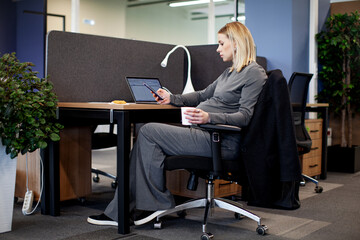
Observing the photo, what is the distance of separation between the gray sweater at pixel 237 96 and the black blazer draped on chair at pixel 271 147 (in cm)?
6

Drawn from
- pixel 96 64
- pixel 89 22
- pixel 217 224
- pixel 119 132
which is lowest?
pixel 217 224

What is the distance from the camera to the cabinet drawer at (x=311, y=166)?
140 inches

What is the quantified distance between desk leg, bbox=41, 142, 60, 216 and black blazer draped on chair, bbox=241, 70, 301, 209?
3.42 feet

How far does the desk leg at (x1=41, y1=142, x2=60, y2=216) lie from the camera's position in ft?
7.86

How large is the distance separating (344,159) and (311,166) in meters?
0.65

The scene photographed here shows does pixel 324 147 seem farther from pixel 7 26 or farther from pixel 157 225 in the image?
pixel 7 26

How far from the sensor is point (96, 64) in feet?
8.68

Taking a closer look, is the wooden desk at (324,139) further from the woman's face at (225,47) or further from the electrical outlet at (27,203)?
the electrical outlet at (27,203)

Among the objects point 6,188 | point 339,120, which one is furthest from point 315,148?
point 6,188

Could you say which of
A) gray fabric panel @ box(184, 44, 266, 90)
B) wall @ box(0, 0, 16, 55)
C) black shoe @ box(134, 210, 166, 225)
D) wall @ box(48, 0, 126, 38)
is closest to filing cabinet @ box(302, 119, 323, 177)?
gray fabric panel @ box(184, 44, 266, 90)

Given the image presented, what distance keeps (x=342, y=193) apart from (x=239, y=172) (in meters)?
1.46

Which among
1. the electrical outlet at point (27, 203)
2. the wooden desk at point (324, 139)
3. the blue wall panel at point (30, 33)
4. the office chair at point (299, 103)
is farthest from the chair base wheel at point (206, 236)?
the blue wall panel at point (30, 33)

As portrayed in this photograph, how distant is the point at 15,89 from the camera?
1.98 m

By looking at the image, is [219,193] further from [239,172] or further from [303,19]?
[303,19]
